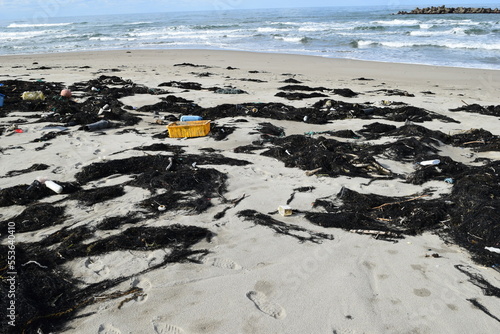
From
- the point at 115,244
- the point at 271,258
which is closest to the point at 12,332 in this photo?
the point at 115,244

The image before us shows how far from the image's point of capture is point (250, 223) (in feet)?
12.6

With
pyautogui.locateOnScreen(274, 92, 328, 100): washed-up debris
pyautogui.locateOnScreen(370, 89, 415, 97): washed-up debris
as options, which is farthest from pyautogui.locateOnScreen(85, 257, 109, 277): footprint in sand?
pyautogui.locateOnScreen(370, 89, 415, 97): washed-up debris

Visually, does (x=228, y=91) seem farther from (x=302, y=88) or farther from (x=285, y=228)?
(x=285, y=228)

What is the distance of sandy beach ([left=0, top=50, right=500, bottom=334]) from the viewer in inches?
104

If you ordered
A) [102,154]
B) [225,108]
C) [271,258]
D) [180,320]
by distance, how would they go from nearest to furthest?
[180,320], [271,258], [102,154], [225,108]

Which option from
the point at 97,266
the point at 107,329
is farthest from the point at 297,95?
the point at 107,329

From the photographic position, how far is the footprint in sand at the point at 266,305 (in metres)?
2.62

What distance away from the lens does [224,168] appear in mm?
5254

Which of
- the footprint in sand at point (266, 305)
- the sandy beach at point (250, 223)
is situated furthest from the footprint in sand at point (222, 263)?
the footprint in sand at point (266, 305)

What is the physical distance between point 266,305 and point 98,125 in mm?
5715

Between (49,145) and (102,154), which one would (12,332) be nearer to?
(102,154)

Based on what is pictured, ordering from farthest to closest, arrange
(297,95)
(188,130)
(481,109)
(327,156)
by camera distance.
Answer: (297,95) < (481,109) < (188,130) < (327,156)

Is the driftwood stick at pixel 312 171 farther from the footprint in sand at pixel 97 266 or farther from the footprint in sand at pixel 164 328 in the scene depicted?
the footprint in sand at pixel 164 328

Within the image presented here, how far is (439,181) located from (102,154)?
501cm
